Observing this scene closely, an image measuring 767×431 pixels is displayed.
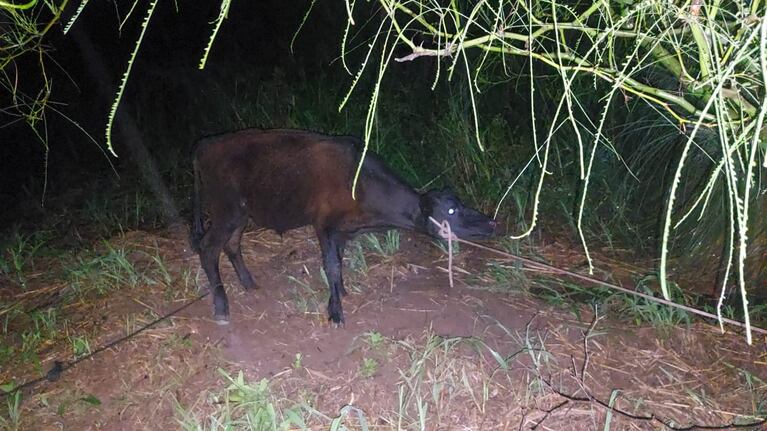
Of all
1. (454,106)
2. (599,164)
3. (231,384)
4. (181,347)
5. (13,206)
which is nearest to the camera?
(231,384)

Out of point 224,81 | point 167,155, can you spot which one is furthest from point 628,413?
point 224,81

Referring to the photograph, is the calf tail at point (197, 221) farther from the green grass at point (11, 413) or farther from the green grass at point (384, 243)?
the green grass at point (11, 413)

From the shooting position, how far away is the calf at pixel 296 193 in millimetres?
4121

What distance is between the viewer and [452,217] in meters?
4.18

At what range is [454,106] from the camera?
242 inches

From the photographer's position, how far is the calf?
4.12 metres

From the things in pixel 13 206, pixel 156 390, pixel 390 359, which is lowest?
pixel 13 206

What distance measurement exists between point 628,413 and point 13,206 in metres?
6.26

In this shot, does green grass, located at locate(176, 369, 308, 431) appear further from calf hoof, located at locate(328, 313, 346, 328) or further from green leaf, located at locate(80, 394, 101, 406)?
calf hoof, located at locate(328, 313, 346, 328)

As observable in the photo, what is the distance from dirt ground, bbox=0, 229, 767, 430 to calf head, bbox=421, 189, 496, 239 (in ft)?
1.35

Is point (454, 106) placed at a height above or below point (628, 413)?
above

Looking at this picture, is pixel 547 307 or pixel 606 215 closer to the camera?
pixel 547 307

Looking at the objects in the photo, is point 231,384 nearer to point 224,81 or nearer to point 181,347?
point 181,347

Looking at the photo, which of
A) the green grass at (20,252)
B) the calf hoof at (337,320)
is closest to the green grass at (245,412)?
the calf hoof at (337,320)
